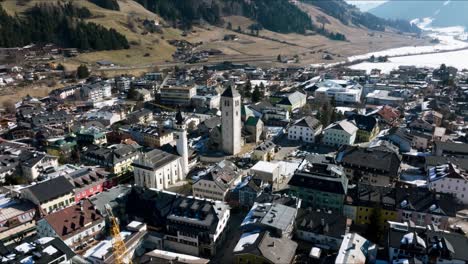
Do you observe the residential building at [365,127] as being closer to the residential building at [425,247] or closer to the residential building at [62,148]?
the residential building at [425,247]

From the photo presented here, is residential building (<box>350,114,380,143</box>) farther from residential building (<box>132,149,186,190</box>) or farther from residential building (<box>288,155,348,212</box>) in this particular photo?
residential building (<box>132,149,186,190</box>)

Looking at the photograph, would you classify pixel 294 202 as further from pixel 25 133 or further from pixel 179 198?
pixel 25 133

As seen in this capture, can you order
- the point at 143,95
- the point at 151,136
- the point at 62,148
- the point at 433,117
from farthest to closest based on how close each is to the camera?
the point at 143,95 → the point at 433,117 → the point at 151,136 → the point at 62,148

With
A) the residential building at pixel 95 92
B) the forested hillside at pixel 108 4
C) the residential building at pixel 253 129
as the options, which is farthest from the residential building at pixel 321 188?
the forested hillside at pixel 108 4

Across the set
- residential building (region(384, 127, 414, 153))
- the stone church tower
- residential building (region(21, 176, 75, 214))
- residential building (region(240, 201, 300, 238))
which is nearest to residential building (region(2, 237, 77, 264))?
residential building (region(21, 176, 75, 214))

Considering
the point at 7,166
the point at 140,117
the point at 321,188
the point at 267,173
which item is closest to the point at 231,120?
the point at 267,173

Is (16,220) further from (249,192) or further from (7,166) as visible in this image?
(249,192)
